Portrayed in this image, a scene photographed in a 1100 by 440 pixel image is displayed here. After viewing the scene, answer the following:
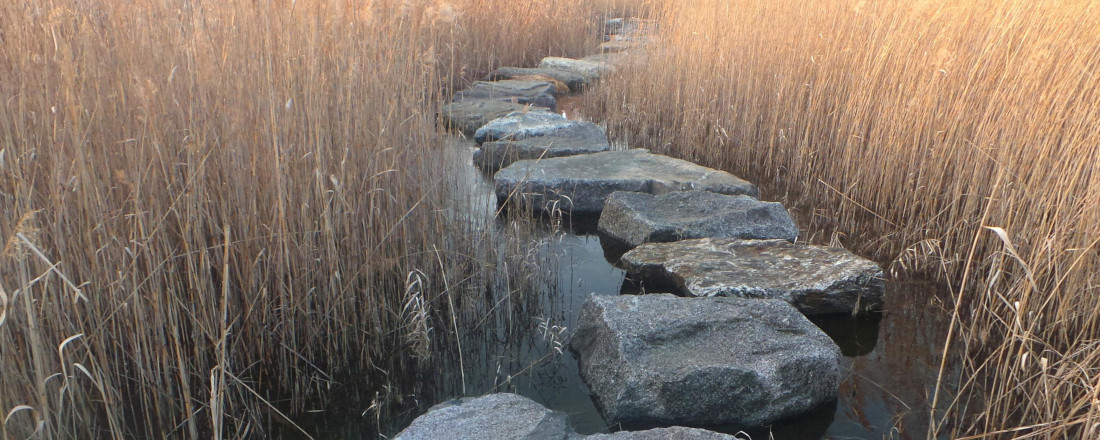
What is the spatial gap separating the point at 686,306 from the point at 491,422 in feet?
2.76

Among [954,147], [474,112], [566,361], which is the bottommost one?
[566,361]

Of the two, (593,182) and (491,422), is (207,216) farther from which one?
(593,182)

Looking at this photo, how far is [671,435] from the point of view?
1812 mm

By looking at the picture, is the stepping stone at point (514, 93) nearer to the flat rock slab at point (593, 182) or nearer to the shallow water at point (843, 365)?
the flat rock slab at point (593, 182)

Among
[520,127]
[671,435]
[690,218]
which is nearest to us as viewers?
[671,435]

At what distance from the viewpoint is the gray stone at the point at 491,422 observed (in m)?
1.87

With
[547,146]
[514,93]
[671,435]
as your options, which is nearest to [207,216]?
[671,435]

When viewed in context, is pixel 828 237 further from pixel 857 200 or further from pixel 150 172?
pixel 150 172

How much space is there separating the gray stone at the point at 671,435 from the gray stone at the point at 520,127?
293cm

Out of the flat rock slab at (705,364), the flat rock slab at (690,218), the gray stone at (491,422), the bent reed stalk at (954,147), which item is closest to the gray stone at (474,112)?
the bent reed stalk at (954,147)

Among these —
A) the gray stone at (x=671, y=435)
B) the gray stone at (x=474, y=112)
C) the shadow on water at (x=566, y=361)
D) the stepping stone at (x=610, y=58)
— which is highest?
the stepping stone at (x=610, y=58)

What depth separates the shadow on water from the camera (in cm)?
A: 221

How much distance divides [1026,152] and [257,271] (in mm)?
2562

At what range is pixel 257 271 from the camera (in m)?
2.23
